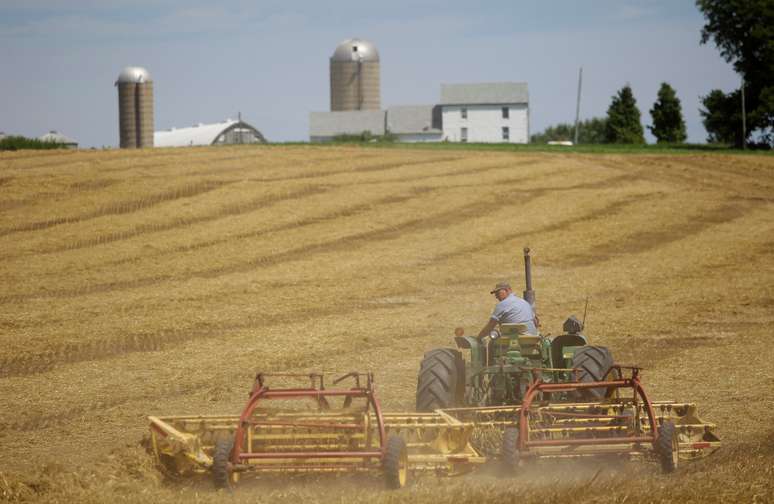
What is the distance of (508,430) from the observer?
435 inches

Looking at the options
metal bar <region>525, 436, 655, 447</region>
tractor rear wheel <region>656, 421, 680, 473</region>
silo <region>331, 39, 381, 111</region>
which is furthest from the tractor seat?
silo <region>331, 39, 381, 111</region>

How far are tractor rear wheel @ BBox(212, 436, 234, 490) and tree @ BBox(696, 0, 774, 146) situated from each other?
6534 cm

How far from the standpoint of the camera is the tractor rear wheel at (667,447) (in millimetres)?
10883

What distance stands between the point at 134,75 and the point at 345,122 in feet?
68.8

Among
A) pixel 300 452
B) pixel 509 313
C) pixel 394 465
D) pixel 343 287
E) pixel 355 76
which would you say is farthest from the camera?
pixel 355 76

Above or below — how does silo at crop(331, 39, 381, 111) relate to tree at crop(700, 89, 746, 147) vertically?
above

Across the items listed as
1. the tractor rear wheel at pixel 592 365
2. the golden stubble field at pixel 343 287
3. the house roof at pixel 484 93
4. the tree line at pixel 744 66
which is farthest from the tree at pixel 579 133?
the tractor rear wheel at pixel 592 365

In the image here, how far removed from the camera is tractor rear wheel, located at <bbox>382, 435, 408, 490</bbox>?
10102 millimetres

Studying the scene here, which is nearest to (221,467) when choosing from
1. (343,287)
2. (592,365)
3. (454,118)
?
(592,365)

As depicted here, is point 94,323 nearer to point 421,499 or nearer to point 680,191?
point 421,499

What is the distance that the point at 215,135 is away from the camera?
392 ft

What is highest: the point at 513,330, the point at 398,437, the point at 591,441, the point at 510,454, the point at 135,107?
the point at 135,107

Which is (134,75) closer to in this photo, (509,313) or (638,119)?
(638,119)

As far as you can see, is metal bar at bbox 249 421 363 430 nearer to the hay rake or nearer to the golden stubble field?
the hay rake
